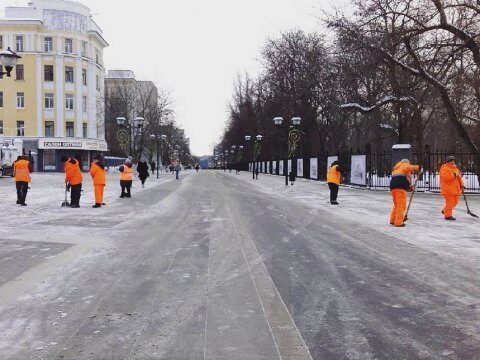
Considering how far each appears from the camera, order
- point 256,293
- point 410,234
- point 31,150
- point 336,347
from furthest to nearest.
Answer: point 31,150 < point 410,234 < point 256,293 < point 336,347

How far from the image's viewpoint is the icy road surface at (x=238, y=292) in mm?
4223

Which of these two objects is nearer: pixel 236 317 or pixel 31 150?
pixel 236 317

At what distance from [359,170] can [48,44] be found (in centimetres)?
4634

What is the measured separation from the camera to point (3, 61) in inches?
509

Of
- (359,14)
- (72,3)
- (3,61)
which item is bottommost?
(3,61)

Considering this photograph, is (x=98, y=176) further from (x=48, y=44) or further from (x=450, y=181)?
(x=48, y=44)

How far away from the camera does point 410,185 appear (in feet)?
45.5

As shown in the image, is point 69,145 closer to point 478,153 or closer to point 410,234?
point 478,153

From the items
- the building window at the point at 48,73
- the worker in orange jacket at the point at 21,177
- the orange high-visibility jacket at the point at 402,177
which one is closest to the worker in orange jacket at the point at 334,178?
the orange high-visibility jacket at the point at 402,177

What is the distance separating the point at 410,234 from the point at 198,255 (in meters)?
4.98

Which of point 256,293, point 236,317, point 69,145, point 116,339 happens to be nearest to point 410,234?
point 256,293

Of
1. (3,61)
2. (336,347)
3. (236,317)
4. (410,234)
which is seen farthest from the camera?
(3,61)

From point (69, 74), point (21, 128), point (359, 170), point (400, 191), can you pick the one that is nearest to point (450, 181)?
point (400, 191)

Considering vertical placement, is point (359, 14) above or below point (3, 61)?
above
